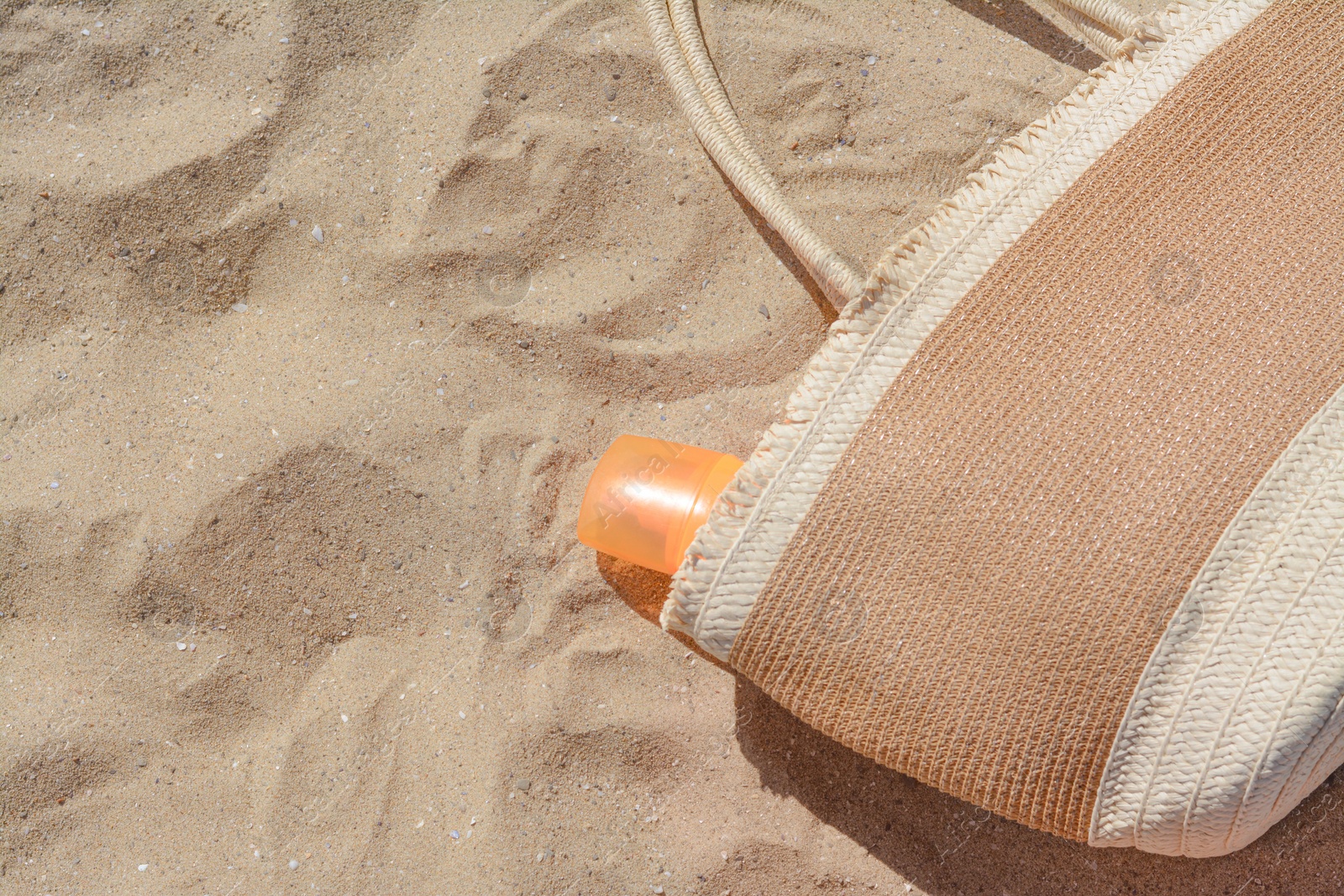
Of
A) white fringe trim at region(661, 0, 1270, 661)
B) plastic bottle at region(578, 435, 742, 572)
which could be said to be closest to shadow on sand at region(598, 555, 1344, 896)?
plastic bottle at region(578, 435, 742, 572)

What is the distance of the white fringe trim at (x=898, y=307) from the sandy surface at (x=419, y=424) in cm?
24

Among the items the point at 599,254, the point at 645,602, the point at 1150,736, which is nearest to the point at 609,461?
the point at 645,602

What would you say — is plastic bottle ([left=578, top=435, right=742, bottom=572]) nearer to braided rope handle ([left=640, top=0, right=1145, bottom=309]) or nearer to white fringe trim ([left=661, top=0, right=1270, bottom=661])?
white fringe trim ([left=661, top=0, right=1270, bottom=661])

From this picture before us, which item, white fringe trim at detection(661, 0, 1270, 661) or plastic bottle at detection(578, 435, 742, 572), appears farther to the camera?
plastic bottle at detection(578, 435, 742, 572)

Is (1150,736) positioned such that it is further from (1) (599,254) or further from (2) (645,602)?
(1) (599,254)

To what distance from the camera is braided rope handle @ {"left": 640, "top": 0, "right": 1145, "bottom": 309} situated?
101 cm

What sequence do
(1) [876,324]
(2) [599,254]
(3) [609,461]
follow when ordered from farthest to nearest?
(2) [599,254] < (3) [609,461] < (1) [876,324]

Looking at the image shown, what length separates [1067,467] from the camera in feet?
2.57

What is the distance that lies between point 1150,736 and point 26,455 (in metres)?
1.28

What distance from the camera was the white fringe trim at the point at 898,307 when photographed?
32.2 inches

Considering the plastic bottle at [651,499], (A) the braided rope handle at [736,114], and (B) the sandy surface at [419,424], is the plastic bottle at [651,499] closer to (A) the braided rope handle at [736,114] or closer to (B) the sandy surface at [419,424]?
(B) the sandy surface at [419,424]

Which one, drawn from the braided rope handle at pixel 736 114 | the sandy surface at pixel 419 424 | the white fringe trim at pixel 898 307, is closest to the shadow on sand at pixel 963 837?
the sandy surface at pixel 419 424

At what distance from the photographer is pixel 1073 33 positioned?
1.20 metres

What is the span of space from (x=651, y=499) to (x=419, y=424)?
330mm
